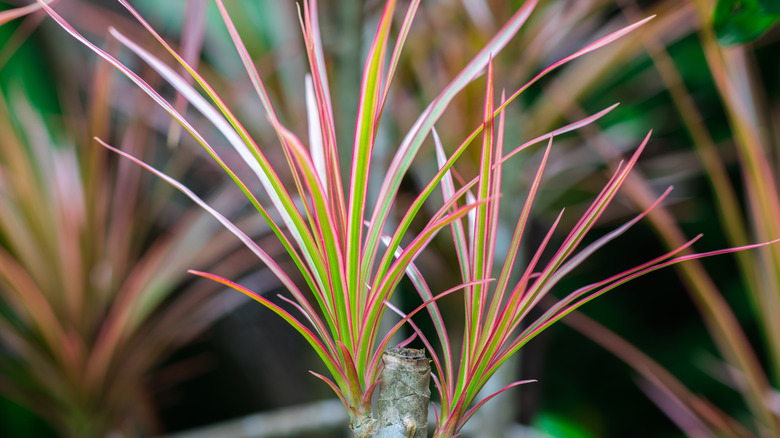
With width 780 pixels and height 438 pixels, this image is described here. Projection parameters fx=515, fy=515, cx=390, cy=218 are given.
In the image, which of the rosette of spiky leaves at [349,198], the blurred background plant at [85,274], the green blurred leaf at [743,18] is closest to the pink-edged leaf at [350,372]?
the rosette of spiky leaves at [349,198]

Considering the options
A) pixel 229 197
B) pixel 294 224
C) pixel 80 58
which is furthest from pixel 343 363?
pixel 80 58

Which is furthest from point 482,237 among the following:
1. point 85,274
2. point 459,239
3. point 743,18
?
point 85,274

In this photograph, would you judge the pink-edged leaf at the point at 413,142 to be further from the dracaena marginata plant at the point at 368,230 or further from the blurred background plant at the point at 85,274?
the blurred background plant at the point at 85,274

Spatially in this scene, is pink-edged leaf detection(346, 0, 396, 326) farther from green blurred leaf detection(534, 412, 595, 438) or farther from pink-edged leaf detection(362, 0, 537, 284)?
green blurred leaf detection(534, 412, 595, 438)

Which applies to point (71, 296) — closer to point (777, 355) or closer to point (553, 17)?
point (553, 17)

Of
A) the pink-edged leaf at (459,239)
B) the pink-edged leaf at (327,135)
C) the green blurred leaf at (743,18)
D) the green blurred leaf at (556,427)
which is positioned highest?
the pink-edged leaf at (327,135)

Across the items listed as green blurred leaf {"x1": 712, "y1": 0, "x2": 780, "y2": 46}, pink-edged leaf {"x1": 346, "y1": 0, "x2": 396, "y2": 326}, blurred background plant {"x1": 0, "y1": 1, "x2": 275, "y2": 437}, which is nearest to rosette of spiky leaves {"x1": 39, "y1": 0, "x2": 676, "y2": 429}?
pink-edged leaf {"x1": 346, "y1": 0, "x2": 396, "y2": 326}
